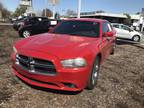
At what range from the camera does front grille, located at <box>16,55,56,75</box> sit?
403 centimetres

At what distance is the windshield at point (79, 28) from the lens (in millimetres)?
5723

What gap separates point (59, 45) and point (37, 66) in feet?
2.28

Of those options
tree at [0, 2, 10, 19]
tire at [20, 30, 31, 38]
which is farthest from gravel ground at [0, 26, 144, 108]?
tree at [0, 2, 10, 19]

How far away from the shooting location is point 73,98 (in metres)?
4.45

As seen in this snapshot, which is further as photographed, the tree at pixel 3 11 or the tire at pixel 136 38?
the tree at pixel 3 11

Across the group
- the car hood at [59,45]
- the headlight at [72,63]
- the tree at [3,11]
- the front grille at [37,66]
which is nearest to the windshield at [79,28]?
the car hood at [59,45]

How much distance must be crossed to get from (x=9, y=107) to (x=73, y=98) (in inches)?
50.9

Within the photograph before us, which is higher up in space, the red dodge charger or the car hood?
the car hood

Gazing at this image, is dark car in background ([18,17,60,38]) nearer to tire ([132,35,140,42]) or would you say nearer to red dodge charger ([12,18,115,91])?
tire ([132,35,140,42])

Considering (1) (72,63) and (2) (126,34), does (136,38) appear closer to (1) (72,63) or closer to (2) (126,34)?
(2) (126,34)

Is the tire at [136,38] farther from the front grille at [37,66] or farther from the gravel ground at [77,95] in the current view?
the front grille at [37,66]

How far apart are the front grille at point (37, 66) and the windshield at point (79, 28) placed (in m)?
1.83

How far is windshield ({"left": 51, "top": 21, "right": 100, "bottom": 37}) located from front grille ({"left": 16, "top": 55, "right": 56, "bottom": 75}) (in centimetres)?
183

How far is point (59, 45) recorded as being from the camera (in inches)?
177
